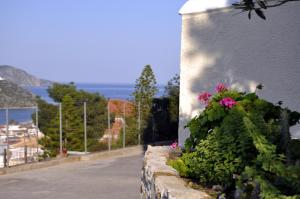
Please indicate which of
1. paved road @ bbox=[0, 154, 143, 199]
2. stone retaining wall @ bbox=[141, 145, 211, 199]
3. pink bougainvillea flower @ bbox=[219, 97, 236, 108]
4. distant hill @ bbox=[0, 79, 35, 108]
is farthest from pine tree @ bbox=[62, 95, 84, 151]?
pink bougainvillea flower @ bbox=[219, 97, 236, 108]

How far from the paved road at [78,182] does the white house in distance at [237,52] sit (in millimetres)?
1933

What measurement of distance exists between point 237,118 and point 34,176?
8.52 meters

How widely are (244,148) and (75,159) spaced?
36.5 feet

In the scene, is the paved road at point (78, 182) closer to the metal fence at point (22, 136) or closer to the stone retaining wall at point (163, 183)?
the metal fence at point (22, 136)

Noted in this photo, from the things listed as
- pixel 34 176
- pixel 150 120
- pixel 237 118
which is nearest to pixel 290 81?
pixel 237 118

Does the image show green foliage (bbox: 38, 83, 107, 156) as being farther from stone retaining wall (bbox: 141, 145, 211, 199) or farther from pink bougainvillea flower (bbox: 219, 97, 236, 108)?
pink bougainvillea flower (bbox: 219, 97, 236, 108)

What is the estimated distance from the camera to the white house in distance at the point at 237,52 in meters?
9.91

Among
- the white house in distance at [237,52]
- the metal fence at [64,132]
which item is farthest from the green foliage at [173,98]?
the white house in distance at [237,52]

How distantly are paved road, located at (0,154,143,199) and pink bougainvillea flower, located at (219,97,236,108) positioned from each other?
14.4 ft

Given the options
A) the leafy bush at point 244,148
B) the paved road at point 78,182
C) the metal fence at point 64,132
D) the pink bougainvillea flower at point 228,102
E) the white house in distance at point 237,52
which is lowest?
→ the paved road at point 78,182

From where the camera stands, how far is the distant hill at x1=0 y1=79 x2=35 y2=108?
14.4 m

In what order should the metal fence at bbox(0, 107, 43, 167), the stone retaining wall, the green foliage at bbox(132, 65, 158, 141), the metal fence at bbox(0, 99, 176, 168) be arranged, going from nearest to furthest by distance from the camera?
1. the stone retaining wall
2. the metal fence at bbox(0, 107, 43, 167)
3. the metal fence at bbox(0, 99, 176, 168)
4. the green foliage at bbox(132, 65, 158, 141)

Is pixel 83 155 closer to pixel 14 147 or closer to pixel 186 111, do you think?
pixel 14 147

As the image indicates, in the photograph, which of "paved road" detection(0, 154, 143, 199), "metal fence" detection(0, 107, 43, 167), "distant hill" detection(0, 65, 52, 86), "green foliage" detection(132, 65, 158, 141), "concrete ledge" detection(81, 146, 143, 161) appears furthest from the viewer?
"distant hill" detection(0, 65, 52, 86)
